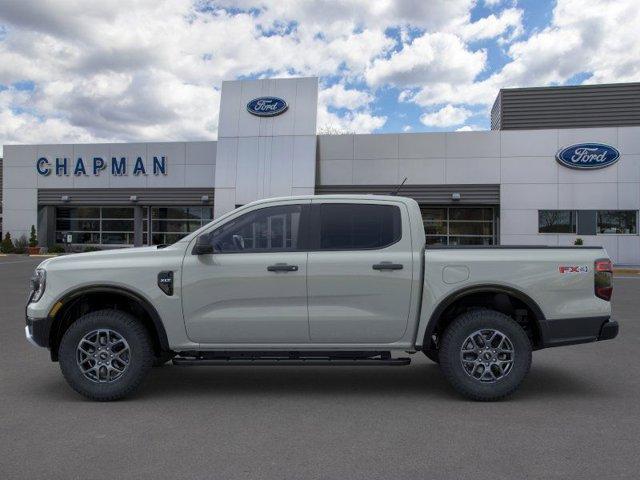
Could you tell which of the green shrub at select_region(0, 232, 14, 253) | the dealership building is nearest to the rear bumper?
the dealership building

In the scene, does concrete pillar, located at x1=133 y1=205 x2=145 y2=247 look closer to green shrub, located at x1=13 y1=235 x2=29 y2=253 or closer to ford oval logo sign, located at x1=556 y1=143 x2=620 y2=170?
green shrub, located at x1=13 y1=235 x2=29 y2=253

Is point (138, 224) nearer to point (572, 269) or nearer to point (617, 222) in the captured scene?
point (617, 222)

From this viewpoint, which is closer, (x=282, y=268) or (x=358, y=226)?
(x=282, y=268)

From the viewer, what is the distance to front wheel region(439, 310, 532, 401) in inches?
204

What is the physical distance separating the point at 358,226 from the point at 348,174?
21865mm

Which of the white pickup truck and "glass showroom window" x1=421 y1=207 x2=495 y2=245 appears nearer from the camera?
the white pickup truck

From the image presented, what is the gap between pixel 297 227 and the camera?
214 inches

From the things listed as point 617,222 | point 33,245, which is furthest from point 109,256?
point 33,245

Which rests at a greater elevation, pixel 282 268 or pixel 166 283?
pixel 282 268

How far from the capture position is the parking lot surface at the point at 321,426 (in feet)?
12.3

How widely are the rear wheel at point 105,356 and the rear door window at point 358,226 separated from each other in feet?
6.29

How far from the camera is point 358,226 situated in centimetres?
542

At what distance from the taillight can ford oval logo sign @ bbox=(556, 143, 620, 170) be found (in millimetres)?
21631

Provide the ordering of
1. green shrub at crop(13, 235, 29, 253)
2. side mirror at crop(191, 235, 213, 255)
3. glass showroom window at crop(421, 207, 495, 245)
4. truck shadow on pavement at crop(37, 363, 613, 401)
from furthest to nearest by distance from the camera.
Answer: green shrub at crop(13, 235, 29, 253), glass showroom window at crop(421, 207, 495, 245), truck shadow on pavement at crop(37, 363, 613, 401), side mirror at crop(191, 235, 213, 255)
